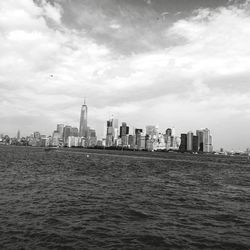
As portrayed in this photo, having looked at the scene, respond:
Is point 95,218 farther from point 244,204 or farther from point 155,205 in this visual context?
point 244,204

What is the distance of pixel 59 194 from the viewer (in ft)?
104

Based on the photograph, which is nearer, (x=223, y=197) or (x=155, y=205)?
(x=155, y=205)

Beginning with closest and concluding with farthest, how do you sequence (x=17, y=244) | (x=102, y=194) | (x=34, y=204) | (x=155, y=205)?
1. (x=17, y=244)
2. (x=34, y=204)
3. (x=155, y=205)
4. (x=102, y=194)

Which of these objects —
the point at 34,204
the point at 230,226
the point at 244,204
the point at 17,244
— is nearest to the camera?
the point at 17,244

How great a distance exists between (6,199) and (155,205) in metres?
15.0

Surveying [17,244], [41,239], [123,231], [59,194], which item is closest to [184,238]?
[123,231]

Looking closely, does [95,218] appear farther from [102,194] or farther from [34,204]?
→ [102,194]

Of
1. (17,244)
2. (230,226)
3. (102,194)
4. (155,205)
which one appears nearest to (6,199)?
(102,194)

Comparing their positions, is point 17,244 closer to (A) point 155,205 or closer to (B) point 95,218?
(B) point 95,218

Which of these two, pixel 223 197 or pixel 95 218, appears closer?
pixel 95 218

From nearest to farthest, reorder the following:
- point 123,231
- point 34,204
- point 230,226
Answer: point 123,231 → point 230,226 → point 34,204

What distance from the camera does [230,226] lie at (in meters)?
21.6

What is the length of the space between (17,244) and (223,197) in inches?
1024

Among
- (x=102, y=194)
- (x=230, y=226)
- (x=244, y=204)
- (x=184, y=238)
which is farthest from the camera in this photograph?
(x=102, y=194)
